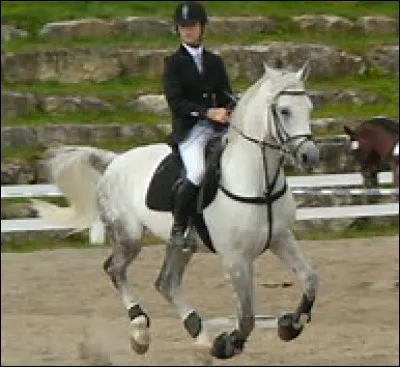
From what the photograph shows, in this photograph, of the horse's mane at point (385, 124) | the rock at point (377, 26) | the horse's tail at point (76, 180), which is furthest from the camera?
the rock at point (377, 26)

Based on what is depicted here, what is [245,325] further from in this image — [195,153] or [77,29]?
[77,29]

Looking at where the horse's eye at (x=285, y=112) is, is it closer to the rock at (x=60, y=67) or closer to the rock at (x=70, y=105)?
the rock at (x=70, y=105)

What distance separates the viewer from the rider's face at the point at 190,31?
27.6 ft

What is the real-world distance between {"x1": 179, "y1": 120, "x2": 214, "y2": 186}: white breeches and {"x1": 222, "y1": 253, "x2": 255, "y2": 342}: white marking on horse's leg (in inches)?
23.6

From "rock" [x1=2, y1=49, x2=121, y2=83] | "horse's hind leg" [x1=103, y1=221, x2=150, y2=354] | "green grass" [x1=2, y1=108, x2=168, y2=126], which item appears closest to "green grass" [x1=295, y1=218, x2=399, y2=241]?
"green grass" [x1=2, y1=108, x2=168, y2=126]

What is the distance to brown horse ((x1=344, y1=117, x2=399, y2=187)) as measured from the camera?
22625mm

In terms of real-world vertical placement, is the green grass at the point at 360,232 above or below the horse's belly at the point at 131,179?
below

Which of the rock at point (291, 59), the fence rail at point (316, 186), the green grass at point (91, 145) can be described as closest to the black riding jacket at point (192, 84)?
the fence rail at point (316, 186)

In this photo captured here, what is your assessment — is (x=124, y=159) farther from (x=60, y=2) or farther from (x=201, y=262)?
(x=60, y=2)

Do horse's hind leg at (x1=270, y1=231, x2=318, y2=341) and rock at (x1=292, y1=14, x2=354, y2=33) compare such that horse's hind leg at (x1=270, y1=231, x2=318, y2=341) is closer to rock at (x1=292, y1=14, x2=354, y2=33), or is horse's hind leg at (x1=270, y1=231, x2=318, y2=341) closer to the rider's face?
the rider's face

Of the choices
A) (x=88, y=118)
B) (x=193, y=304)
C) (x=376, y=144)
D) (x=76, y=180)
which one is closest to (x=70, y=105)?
(x=88, y=118)

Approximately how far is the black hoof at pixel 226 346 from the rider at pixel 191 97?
698 millimetres

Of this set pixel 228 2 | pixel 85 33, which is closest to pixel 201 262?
pixel 85 33

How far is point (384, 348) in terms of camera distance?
19.7m
